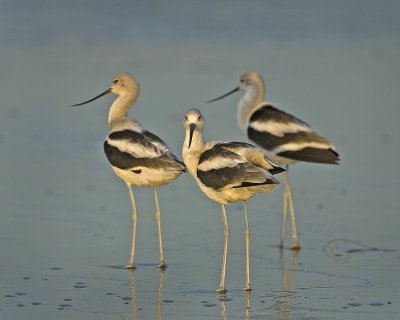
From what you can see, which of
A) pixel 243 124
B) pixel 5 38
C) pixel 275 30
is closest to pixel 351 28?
pixel 275 30

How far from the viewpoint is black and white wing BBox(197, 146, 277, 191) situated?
8078 millimetres

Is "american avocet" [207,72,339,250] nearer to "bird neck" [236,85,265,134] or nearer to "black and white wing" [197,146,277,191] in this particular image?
"bird neck" [236,85,265,134]

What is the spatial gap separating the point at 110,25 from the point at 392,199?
447 inches

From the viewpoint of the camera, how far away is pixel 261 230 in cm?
1002

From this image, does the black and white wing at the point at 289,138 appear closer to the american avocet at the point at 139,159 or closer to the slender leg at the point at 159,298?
the american avocet at the point at 139,159

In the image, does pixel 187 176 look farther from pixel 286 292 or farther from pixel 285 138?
pixel 286 292

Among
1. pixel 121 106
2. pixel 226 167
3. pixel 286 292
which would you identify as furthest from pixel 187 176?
pixel 286 292

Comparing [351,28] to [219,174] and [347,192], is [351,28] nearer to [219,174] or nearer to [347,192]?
[347,192]

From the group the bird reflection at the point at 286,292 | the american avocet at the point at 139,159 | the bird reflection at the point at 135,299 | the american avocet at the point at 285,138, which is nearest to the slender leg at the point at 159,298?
the bird reflection at the point at 135,299

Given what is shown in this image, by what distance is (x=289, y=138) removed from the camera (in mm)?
10703

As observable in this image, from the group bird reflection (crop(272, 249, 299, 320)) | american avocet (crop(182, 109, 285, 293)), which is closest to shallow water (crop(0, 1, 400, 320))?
bird reflection (crop(272, 249, 299, 320))

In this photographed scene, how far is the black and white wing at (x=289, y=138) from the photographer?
34.6 ft

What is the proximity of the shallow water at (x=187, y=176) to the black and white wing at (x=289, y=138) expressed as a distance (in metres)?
Answer: 0.53

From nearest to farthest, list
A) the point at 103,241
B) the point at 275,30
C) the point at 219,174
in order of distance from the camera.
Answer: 1. the point at 219,174
2. the point at 103,241
3. the point at 275,30
